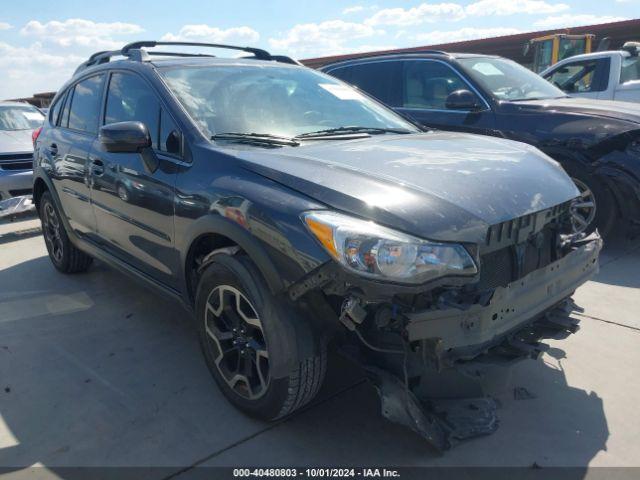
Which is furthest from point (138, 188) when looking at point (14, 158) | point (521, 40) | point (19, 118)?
point (521, 40)

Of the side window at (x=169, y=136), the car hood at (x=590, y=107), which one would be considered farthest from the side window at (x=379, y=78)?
the side window at (x=169, y=136)

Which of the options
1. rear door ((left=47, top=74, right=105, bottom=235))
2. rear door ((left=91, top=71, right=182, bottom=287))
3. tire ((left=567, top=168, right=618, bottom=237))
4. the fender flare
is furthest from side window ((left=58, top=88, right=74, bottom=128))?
tire ((left=567, top=168, right=618, bottom=237))

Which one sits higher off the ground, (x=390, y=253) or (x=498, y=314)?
(x=390, y=253)

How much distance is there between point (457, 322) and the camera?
1988 mm

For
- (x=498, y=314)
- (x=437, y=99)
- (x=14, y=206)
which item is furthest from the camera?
(x=14, y=206)

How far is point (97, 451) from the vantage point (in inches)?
96.3

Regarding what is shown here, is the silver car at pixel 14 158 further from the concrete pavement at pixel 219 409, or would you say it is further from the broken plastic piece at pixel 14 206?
the concrete pavement at pixel 219 409

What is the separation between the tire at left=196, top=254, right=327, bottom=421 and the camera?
2.27 m

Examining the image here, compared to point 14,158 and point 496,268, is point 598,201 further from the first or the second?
point 14,158

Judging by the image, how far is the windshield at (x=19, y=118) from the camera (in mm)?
9195

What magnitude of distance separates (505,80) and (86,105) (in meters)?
4.09

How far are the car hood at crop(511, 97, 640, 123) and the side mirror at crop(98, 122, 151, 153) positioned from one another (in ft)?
12.2

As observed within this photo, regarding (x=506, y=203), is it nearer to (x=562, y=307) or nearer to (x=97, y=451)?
(x=562, y=307)

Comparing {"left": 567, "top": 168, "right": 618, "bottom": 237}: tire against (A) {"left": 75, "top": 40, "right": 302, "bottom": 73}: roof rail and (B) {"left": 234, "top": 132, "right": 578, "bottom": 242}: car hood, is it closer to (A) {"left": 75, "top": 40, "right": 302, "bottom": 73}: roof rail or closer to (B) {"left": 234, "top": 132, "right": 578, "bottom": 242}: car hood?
(B) {"left": 234, "top": 132, "right": 578, "bottom": 242}: car hood
